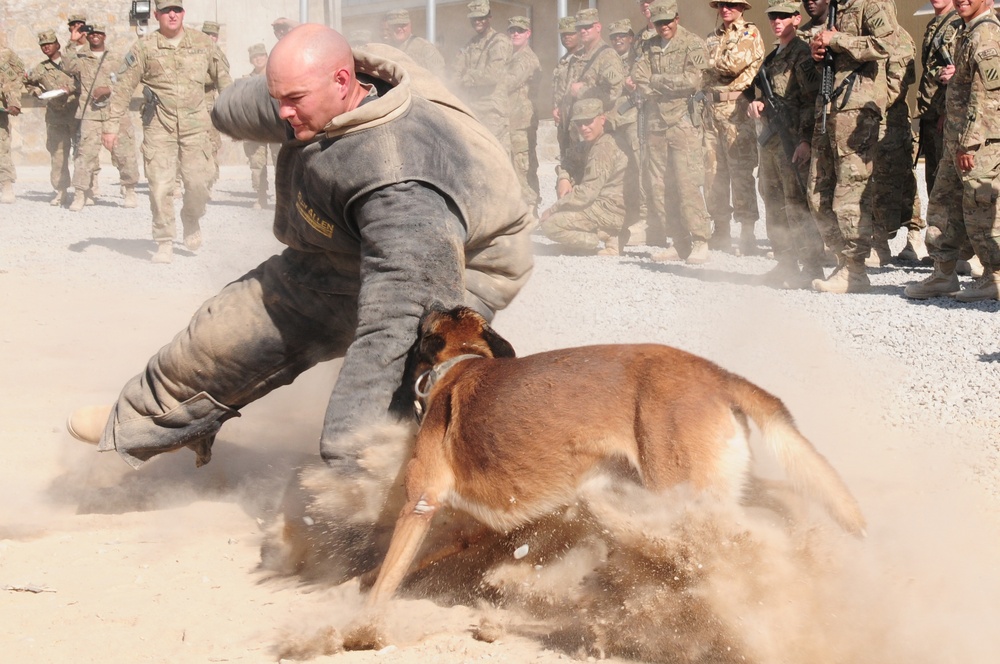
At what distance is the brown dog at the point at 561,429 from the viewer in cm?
283

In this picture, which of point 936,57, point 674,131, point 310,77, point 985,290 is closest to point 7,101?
point 674,131

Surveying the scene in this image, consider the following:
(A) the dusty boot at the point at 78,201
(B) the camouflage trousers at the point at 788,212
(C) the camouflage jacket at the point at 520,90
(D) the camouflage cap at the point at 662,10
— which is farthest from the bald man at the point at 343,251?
(A) the dusty boot at the point at 78,201

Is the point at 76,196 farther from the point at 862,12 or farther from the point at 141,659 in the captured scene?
the point at 141,659

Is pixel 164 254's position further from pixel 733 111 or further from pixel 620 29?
pixel 620 29

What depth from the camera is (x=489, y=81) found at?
46.3ft

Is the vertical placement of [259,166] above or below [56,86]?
below

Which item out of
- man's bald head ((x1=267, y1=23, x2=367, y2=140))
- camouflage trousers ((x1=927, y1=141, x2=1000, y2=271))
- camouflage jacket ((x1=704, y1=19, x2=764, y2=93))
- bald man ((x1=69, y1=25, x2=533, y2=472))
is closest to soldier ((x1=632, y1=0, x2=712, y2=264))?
camouflage jacket ((x1=704, y1=19, x2=764, y2=93))

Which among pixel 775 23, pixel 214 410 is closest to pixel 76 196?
pixel 775 23

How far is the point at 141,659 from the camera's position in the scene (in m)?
3.10

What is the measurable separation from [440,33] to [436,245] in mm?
21355

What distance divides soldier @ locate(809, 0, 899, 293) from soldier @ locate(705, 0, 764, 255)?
1.66 metres

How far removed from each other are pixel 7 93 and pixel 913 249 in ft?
43.4

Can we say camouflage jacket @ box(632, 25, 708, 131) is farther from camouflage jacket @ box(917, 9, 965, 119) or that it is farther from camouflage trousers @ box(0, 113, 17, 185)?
camouflage trousers @ box(0, 113, 17, 185)

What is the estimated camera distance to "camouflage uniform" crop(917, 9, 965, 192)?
921 cm
